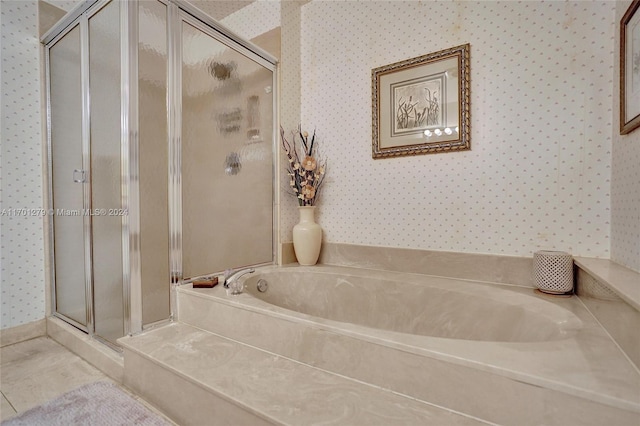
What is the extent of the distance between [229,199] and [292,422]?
1461mm

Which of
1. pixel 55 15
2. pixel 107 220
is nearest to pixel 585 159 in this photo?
pixel 107 220

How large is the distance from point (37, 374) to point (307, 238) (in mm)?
1671

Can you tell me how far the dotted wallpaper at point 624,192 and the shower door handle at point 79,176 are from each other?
106 inches

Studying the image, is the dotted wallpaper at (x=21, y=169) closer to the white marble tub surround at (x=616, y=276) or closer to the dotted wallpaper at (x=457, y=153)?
the dotted wallpaper at (x=457, y=153)

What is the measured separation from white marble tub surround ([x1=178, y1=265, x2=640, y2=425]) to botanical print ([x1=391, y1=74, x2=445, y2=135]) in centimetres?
108

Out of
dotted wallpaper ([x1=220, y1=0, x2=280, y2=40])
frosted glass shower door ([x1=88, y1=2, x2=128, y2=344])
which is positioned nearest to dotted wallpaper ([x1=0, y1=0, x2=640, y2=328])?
dotted wallpaper ([x1=220, y1=0, x2=280, y2=40])

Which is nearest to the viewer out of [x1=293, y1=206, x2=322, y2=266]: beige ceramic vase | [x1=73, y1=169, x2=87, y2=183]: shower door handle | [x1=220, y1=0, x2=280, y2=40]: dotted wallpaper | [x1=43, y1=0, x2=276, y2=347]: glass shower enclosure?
[x1=43, y1=0, x2=276, y2=347]: glass shower enclosure

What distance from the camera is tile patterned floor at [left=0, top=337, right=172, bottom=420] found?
1411 millimetres

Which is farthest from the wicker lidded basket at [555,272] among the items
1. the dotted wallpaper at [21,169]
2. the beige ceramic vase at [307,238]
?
the dotted wallpaper at [21,169]

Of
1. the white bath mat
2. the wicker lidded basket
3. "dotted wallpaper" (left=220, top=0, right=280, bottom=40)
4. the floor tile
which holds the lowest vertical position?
the floor tile

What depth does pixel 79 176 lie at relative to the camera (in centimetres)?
188

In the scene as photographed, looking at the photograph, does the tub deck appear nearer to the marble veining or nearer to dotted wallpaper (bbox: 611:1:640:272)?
the marble veining

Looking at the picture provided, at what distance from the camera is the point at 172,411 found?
1221 millimetres

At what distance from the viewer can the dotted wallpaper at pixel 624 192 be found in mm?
1121
